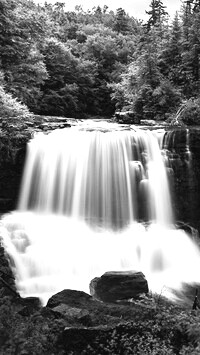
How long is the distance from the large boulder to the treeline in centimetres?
725

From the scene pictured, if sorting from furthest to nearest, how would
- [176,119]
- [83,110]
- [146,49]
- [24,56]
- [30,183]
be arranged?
1. [83,110]
2. [146,49]
3. [176,119]
4. [24,56]
5. [30,183]

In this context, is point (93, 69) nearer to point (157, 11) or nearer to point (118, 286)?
point (157, 11)

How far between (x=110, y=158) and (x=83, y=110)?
649 inches

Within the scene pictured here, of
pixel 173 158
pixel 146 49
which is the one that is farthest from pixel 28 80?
pixel 146 49

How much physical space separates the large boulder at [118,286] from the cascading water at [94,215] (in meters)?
1.45

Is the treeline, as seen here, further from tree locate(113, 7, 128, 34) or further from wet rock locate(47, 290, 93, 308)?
tree locate(113, 7, 128, 34)

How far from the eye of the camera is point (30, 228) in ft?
39.4

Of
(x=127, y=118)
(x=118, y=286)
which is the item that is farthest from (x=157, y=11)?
(x=118, y=286)

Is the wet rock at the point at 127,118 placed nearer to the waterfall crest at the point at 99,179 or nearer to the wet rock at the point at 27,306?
the waterfall crest at the point at 99,179

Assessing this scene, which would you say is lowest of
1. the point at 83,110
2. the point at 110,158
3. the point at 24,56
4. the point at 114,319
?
the point at 114,319

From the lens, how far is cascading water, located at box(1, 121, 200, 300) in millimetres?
11188

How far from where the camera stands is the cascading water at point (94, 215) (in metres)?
11.2

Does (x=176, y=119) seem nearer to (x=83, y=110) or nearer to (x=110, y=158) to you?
(x=110, y=158)

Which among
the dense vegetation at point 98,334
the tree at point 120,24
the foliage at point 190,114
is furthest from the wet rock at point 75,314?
the tree at point 120,24
